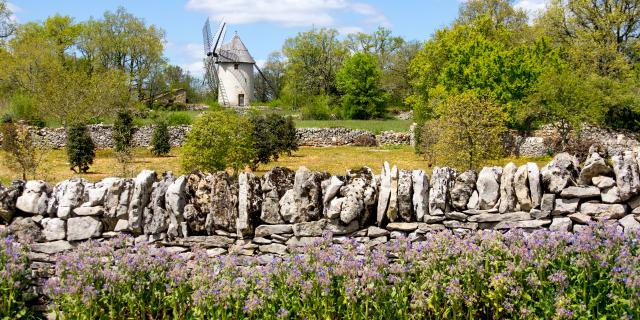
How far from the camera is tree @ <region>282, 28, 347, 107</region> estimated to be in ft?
241

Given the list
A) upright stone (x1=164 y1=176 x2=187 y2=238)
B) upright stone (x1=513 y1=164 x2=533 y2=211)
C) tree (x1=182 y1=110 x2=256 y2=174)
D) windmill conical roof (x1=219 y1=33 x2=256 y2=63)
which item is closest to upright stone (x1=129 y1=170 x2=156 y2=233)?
upright stone (x1=164 y1=176 x2=187 y2=238)

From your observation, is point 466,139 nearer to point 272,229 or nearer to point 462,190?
point 462,190

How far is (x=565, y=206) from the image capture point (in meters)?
6.02

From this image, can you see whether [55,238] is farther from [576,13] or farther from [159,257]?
[576,13]

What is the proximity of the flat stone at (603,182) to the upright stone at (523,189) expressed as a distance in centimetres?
70

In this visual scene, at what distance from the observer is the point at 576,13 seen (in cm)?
4428

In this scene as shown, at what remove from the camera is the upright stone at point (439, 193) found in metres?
6.21

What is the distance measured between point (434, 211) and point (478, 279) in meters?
1.05

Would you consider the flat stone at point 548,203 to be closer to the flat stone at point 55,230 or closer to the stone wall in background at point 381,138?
the flat stone at point 55,230

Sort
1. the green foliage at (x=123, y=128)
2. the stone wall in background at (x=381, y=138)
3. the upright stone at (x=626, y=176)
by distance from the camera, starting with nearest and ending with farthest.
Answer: the upright stone at (x=626, y=176) < the green foliage at (x=123, y=128) < the stone wall in background at (x=381, y=138)

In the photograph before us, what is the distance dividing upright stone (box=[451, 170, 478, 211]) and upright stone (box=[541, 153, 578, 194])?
0.78m

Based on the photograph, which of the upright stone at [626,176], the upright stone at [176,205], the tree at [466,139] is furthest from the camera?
the tree at [466,139]

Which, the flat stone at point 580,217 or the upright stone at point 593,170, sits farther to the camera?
the upright stone at point 593,170

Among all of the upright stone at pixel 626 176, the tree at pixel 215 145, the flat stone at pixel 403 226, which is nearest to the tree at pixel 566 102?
the tree at pixel 215 145
